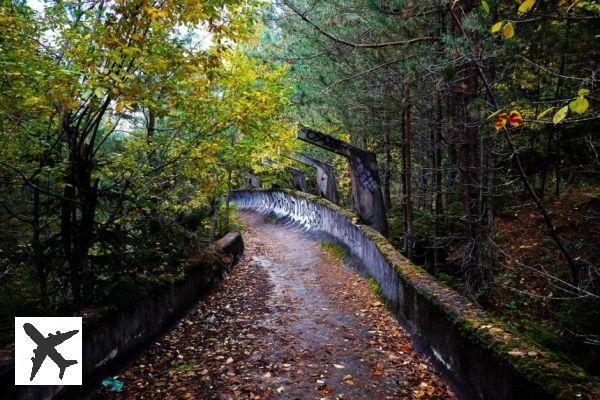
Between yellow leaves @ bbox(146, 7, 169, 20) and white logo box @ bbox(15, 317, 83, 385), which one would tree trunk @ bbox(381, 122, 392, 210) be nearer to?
yellow leaves @ bbox(146, 7, 169, 20)

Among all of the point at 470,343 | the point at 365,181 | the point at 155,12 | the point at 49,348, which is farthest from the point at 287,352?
the point at 365,181

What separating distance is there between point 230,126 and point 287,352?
11.9 ft

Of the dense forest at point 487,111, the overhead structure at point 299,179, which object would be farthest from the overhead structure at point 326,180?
the overhead structure at point 299,179

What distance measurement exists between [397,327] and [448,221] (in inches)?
207

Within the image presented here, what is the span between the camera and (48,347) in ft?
13.5

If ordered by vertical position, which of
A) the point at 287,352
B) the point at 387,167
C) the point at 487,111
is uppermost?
the point at 487,111

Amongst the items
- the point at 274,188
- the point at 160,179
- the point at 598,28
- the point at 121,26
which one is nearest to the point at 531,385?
the point at 121,26

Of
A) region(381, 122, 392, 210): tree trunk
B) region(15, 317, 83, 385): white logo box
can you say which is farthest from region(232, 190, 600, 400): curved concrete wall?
region(381, 122, 392, 210): tree trunk

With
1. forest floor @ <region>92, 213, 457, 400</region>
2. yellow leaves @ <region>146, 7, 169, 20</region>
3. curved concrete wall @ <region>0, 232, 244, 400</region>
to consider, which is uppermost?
yellow leaves @ <region>146, 7, 169, 20</region>

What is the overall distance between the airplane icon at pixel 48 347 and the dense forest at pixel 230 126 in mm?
437

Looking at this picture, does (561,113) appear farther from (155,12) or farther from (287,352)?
(287,352)

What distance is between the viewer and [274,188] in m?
22.9

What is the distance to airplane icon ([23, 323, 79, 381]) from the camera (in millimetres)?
3928

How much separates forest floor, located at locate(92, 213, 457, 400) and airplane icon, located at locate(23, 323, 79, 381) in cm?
78
